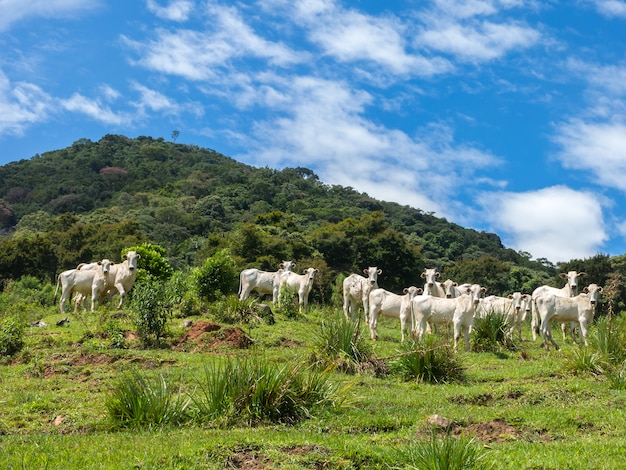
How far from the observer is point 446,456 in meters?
7.41

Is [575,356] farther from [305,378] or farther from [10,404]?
[10,404]

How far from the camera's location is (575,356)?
14.3m

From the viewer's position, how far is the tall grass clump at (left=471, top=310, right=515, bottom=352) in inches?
724

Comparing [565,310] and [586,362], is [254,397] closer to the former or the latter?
[586,362]

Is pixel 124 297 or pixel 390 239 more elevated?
pixel 390 239

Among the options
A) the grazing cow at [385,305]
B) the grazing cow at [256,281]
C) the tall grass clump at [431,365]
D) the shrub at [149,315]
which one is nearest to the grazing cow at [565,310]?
the grazing cow at [385,305]

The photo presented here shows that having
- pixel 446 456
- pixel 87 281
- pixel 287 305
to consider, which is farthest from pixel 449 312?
pixel 87 281

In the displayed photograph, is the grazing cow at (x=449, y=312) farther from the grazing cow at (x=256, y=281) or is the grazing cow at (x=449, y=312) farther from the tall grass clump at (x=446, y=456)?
the grazing cow at (x=256, y=281)

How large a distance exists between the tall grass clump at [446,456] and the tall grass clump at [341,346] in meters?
6.39

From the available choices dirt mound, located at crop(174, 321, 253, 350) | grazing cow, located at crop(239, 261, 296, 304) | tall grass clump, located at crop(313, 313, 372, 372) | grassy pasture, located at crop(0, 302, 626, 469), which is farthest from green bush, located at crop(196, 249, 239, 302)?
tall grass clump, located at crop(313, 313, 372, 372)

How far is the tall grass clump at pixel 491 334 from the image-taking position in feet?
60.3

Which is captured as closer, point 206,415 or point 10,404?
point 206,415

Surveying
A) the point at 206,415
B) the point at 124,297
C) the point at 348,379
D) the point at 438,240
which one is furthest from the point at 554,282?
the point at 206,415

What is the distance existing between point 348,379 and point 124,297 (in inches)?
545
